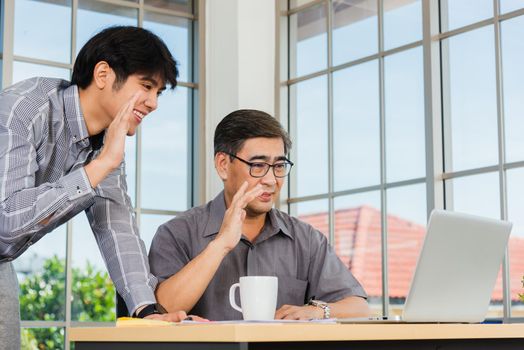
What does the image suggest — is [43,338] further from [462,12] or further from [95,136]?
[462,12]

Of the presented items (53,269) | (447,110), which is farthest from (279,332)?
(53,269)

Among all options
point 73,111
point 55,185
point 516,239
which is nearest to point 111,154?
point 55,185

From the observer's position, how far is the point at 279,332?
1.35 m

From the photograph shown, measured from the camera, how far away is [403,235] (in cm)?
405

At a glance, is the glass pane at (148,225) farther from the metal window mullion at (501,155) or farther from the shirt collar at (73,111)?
the shirt collar at (73,111)

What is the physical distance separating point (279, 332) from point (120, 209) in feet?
3.17

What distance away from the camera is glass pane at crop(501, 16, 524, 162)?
3.64m

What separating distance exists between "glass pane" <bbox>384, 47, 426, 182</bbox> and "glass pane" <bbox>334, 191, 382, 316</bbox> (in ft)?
0.68

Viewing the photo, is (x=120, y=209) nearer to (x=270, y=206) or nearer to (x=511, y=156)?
(x=270, y=206)

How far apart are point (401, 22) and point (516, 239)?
1.24 metres

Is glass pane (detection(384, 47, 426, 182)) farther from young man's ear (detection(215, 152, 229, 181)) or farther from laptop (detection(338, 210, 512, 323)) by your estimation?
laptop (detection(338, 210, 512, 323))

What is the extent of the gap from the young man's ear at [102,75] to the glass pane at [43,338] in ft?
7.68

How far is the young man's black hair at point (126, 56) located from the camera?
2.16 m

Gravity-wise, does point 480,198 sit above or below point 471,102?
below
